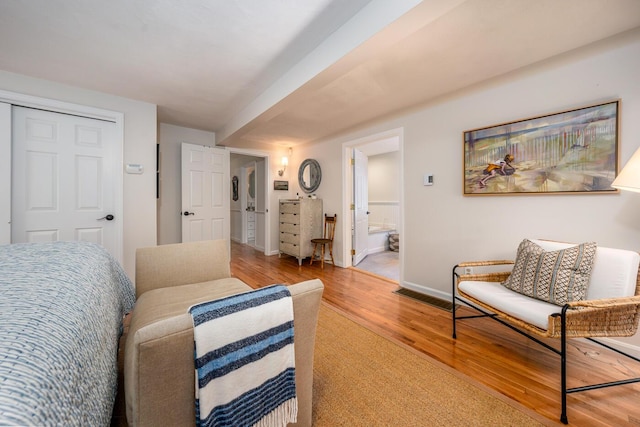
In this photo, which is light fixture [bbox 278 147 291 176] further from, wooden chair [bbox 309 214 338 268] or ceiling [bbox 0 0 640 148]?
ceiling [bbox 0 0 640 148]

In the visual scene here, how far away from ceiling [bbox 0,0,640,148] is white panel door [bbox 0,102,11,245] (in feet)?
1.52

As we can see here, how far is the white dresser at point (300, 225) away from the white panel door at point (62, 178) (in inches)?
95.4

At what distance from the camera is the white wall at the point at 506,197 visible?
172 cm

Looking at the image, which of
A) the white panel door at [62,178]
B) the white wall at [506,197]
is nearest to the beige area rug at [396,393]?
the white wall at [506,197]

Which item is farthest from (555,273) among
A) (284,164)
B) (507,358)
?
(284,164)

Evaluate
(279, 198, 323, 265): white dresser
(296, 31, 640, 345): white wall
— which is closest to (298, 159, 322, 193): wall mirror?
(279, 198, 323, 265): white dresser

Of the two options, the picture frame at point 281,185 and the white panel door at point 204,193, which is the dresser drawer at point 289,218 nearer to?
the picture frame at point 281,185

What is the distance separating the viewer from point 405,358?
1.70m

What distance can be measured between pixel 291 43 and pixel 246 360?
207 cm

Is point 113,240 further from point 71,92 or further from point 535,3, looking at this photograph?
point 535,3

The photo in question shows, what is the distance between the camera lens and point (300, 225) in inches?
165

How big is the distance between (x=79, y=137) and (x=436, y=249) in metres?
4.15

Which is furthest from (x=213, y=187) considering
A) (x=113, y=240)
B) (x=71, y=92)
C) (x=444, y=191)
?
(x=444, y=191)

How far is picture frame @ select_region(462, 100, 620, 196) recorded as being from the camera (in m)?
1.77
